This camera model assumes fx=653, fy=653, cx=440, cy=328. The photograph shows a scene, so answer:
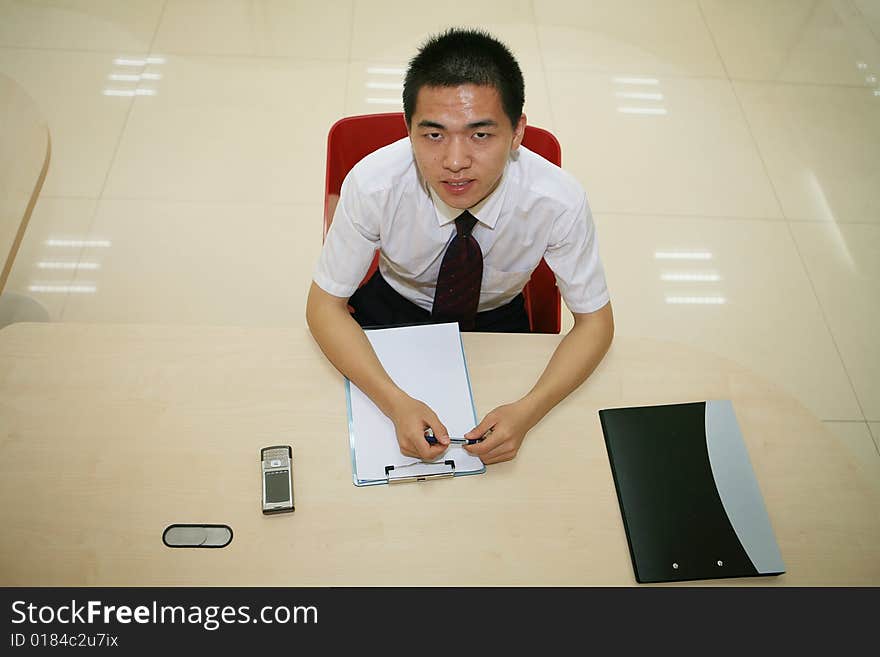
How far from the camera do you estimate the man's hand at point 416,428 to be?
117 cm

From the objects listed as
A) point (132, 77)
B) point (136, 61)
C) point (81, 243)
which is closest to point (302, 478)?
point (81, 243)

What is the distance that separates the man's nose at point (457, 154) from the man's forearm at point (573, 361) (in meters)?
0.42

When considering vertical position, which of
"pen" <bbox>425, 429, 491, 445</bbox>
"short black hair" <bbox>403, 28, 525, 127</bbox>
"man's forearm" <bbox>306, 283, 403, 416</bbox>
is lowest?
"pen" <bbox>425, 429, 491, 445</bbox>

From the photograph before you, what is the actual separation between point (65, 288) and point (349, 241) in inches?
58.4

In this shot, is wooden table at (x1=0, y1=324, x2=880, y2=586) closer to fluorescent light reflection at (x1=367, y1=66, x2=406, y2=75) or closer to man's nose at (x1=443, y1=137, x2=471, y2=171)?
man's nose at (x1=443, y1=137, x2=471, y2=171)

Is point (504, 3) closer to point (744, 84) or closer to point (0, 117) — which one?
point (744, 84)

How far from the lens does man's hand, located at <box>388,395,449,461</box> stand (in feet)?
3.84

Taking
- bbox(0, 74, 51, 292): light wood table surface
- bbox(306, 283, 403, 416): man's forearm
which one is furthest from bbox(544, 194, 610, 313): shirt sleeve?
bbox(0, 74, 51, 292): light wood table surface

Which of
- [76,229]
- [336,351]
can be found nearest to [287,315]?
[76,229]

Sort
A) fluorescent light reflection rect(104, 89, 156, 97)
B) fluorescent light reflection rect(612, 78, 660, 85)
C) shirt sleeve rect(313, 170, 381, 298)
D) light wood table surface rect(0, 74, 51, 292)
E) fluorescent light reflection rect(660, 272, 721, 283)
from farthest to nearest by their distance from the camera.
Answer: fluorescent light reflection rect(612, 78, 660, 85), fluorescent light reflection rect(104, 89, 156, 97), fluorescent light reflection rect(660, 272, 721, 283), light wood table surface rect(0, 74, 51, 292), shirt sleeve rect(313, 170, 381, 298)

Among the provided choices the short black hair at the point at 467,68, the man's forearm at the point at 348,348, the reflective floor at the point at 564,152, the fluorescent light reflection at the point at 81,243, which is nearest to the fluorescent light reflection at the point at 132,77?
the reflective floor at the point at 564,152

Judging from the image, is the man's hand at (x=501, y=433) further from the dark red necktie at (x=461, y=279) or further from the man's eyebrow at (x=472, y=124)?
the man's eyebrow at (x=472, y=124)

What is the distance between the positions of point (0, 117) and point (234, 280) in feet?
2.92

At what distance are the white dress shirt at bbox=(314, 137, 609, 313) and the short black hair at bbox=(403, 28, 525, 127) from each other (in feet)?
0.54
